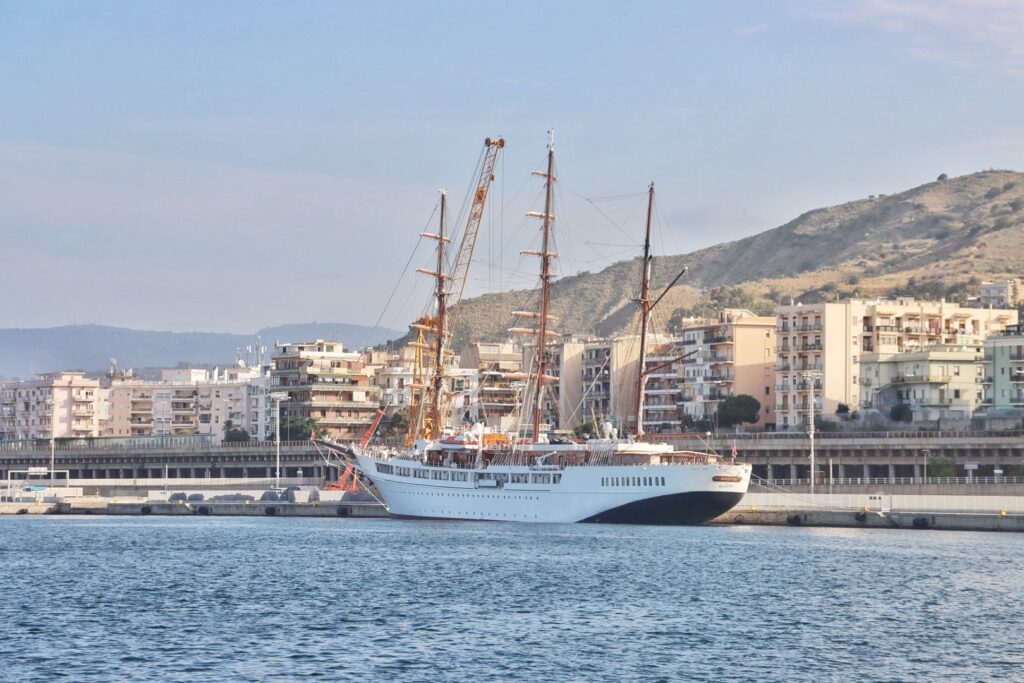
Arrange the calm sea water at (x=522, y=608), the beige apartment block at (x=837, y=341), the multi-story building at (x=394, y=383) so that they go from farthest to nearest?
the multi-story building at (x=394, y=383) < the beige apartment block at (x=837, y=341) < the calm sea water at (x=522, y=608)

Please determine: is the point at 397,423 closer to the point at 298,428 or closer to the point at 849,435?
the point at 298,428

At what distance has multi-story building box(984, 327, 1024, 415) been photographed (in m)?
130

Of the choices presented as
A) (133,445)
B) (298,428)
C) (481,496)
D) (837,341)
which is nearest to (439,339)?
(481,496)

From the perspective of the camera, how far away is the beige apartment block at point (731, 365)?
152000 mm

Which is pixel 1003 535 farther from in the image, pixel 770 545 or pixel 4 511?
pixel 4 511

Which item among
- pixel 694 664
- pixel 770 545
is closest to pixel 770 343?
pixel 770 545

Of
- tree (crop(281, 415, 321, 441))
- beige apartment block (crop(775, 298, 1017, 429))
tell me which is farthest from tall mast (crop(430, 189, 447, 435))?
tree (crop(281, 415, 321, 441))

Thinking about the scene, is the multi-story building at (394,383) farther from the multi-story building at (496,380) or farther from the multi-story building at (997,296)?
the multi-story building at (997,296)

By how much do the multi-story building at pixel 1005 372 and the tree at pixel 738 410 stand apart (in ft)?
65.7

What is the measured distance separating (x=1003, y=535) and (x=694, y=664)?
153 ft

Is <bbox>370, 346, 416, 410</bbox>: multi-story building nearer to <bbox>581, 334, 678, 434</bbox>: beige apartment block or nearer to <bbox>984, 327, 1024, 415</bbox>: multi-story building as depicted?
<bbox>581, 334, 678, 434</bbox>: beige apartment block

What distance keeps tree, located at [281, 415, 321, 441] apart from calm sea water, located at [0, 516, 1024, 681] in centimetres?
7932

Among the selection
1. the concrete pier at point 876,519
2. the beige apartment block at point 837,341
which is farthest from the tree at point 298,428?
the concrete pier at point 876,519

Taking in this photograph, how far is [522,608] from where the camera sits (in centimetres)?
5441
